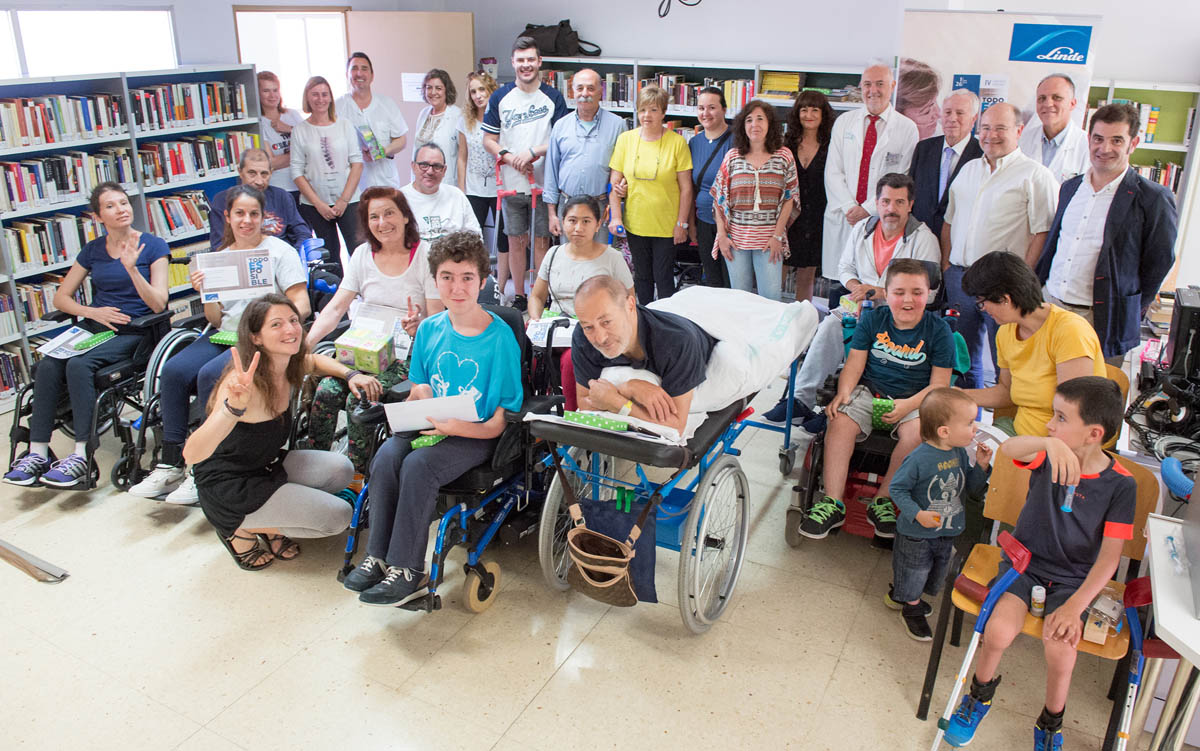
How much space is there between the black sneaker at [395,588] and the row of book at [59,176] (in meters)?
3.56

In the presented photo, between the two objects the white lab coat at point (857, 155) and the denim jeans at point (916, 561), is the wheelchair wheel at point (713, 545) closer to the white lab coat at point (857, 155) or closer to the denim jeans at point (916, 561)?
the denim jeans at point (916, 561)

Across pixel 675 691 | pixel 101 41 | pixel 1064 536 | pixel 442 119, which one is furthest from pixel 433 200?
pixel 101 41

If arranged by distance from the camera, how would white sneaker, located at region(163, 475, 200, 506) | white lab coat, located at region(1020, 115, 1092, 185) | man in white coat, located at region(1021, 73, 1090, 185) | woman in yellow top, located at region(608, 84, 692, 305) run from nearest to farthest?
white sneaker, located at region(163, 475, 200, 506) < man in white coat, located at region(1021, 73, 1090, 185) < white lab coat, located at region(1020, 115, 1092, 185) < woman in yellow top, located at region(608, 84, 692, 305)

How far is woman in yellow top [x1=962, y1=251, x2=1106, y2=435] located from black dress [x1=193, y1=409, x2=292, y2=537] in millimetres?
2630

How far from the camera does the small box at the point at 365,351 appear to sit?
3566 mm

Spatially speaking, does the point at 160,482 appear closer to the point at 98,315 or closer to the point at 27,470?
the point at 27,470

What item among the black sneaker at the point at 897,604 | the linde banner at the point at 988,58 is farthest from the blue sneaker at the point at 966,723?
the linde banner at the point at 988,58

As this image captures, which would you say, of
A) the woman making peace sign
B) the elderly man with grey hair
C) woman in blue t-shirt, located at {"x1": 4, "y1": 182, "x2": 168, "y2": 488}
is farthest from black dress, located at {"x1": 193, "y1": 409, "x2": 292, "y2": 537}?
the elderly man with grey hair

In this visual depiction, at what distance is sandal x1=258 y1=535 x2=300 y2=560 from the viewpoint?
135 inches

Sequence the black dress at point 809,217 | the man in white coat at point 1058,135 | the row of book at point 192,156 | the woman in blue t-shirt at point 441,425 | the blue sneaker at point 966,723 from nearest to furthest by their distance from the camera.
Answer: the blue sneaker at point 966,723 < the woman in blue t-shirt at point 441,425 < the man in white coat at point 1058,135 < the black dress at point 809,217 < the row of book at point 192,156

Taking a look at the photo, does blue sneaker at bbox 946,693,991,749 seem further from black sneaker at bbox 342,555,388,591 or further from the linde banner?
the linde banner

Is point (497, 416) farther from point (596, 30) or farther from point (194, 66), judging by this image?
point (596, 30)

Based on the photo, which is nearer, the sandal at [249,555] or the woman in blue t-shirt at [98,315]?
the sandal at [249,555]

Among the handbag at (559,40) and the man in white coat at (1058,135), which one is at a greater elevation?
the handbag at (559,40)
